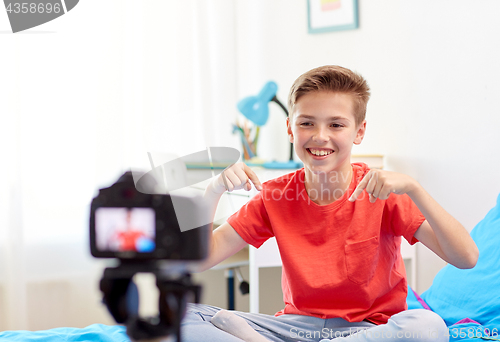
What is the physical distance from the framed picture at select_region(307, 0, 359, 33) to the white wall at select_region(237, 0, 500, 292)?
29 millimetres

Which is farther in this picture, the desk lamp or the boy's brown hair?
the desk lamp

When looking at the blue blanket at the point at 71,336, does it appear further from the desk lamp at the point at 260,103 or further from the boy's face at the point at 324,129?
the desk lamp at the point at 260,103

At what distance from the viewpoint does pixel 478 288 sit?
114 cm

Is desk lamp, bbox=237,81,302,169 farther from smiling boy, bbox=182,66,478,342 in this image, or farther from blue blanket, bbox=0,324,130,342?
blue blanket, bbox=0,324,130,342

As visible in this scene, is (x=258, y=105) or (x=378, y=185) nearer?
(x=378, y=185)

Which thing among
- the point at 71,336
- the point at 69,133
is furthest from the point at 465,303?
the point at 69,133

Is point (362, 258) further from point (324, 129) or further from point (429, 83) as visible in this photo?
point (429, 83)

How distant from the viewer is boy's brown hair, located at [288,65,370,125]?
99 centimetres

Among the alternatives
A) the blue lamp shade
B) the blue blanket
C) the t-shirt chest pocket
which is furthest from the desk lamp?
the blue blanket

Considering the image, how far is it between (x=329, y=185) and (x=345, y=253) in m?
0.15

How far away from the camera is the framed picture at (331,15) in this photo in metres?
1.90

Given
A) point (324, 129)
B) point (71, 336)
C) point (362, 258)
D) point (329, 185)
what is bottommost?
point (71, 336)

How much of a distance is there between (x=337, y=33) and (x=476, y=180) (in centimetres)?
82

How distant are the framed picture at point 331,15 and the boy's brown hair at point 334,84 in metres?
0.98
